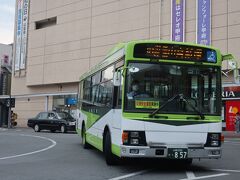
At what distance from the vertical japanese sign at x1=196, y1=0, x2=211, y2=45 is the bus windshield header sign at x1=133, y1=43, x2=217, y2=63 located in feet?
88.3

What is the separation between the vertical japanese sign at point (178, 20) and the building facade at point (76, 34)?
97 mm

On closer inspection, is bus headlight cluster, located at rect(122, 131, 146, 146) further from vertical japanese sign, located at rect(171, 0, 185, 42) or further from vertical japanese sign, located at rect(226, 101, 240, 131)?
vertical japanese sign, located at rect(171, 0, 185, 42)

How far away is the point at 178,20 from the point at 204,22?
2.55 metres

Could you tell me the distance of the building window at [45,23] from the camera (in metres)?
53.9

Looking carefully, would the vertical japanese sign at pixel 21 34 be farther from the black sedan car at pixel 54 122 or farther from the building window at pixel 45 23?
the black sedan car at pixel 54 122

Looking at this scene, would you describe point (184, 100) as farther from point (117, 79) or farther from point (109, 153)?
point (109, 153)

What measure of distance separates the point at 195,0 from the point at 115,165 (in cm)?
2903

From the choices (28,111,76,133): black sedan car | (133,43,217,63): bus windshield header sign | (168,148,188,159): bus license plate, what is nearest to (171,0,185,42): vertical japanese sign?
(28,111,76,133): black sedan car

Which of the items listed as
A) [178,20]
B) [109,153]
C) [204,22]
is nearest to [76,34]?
[178,20]

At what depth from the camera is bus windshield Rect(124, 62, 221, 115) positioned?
1023 centimetres

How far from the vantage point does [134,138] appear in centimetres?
1012

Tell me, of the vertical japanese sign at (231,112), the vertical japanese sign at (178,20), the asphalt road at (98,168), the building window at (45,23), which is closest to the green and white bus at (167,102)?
the asphalt road at (98,168)

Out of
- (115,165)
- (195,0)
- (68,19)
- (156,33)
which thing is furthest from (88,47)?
(115,165)

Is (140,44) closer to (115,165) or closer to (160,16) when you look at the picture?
(115,165)
